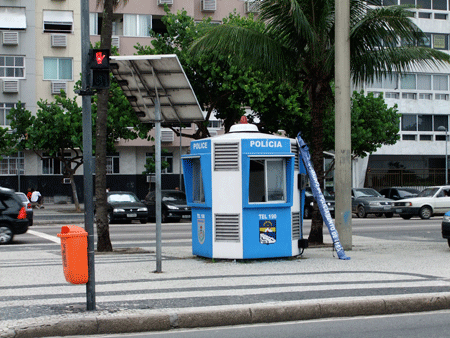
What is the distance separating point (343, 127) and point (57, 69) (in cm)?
3475

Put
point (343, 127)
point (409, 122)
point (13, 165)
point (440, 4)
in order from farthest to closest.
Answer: point (440, 4), point (409, 122), point (13, 165), point (343, 127)

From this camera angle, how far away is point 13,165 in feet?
153

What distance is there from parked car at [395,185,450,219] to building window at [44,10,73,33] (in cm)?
2676

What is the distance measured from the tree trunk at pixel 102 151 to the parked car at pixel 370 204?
20.5 metres

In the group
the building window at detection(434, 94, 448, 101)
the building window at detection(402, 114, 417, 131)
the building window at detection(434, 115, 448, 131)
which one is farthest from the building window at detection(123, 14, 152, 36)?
the building window at detection(434, 115, 448, 131)

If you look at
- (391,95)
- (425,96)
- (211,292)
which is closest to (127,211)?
(211,292)

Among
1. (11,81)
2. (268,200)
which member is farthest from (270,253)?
(11,81)

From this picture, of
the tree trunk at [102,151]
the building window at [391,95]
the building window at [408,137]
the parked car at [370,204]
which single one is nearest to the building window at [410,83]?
the building window at [391,95]

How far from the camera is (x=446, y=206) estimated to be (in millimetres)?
32219

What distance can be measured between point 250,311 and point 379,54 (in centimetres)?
1027

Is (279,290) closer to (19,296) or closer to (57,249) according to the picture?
(19,296)

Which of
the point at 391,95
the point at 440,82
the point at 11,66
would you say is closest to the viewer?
the point at 11,66

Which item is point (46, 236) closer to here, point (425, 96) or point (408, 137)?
A: point (408, 137)

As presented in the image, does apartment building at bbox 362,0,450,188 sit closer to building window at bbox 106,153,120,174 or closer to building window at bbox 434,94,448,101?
building window at bbox 434,94,448,101
